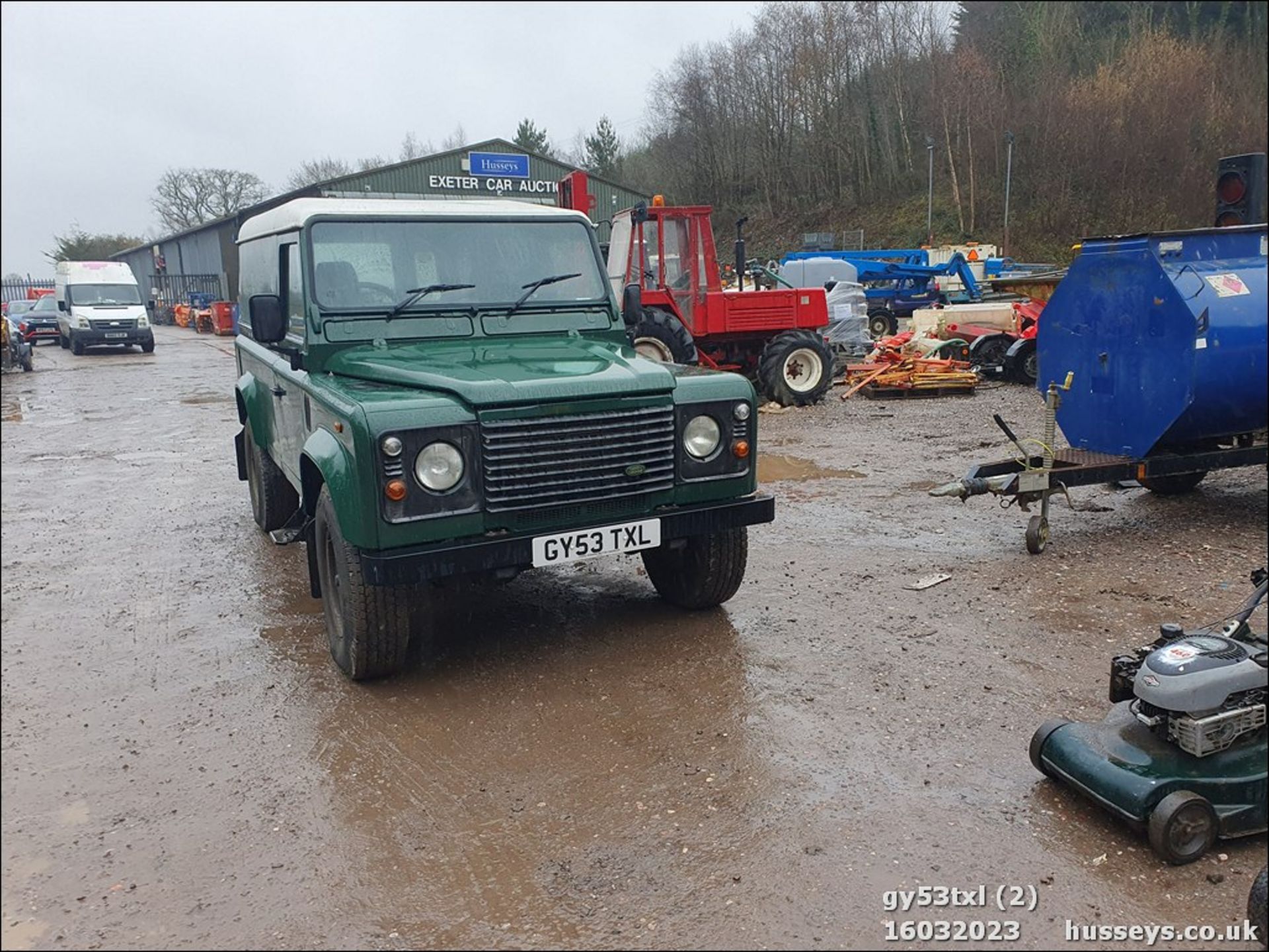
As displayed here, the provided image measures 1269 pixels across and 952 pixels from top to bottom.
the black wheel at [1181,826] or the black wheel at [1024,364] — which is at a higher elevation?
the black wheel at [1024,364]

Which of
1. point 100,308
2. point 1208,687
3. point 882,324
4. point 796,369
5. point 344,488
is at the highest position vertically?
point 100,308

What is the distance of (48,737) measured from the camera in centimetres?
374

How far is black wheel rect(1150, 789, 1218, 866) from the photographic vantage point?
2.95 m

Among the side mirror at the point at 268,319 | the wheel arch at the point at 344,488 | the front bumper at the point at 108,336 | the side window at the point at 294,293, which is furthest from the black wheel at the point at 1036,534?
the front bumper at the point at 108,336

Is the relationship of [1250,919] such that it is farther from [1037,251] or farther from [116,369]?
[116,369]

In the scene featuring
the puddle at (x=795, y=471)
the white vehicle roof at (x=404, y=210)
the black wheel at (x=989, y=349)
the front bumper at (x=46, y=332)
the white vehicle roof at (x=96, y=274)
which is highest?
the white vehicle roof at (x=96, y=274)

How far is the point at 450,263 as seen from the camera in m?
5.32

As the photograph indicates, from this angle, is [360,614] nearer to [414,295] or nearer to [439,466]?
[439,466]

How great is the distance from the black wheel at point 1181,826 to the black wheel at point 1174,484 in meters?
5.05

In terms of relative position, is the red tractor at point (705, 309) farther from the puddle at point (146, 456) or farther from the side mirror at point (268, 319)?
the side mirror at point (268, 319)

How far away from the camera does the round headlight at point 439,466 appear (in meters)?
4.02

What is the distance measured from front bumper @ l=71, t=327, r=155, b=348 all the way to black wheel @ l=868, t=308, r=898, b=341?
752 inches

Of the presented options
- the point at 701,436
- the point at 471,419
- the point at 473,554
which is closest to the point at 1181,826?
the point at 701,436

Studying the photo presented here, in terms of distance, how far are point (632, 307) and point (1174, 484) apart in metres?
4.68
